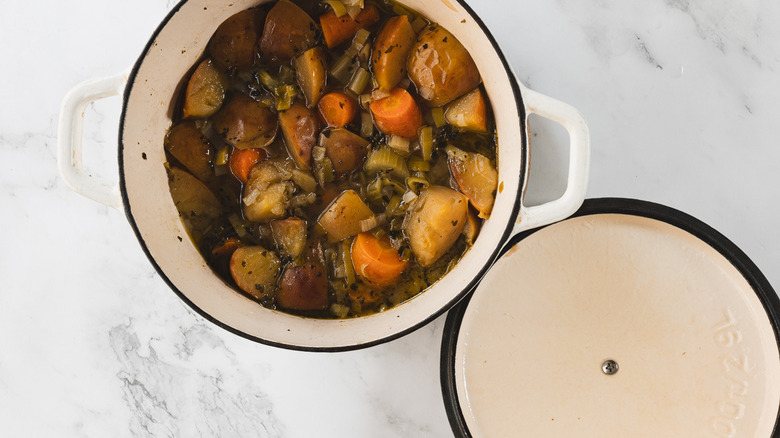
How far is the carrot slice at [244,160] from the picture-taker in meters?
1.38

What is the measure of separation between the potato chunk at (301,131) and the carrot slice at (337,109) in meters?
0.03

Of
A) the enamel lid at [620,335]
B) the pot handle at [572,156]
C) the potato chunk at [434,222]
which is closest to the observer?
the pot handle at [572,156]

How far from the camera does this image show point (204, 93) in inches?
54.1

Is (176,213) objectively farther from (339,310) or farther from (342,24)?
(342,24)

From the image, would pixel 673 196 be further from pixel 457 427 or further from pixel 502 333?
pixel 457 427

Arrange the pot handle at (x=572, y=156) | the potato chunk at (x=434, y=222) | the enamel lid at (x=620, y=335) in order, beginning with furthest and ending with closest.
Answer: the enamel lid at (x=620, y=335) < the potato chunk at (x=434, y=222) < the pot handle at (x=572, y=156)

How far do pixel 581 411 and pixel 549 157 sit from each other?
0.58 metres

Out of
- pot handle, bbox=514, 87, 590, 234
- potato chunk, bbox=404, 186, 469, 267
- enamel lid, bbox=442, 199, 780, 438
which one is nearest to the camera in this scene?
pot handle, bbox=514, 87, 590, 234

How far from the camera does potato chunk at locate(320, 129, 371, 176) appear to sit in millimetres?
1346

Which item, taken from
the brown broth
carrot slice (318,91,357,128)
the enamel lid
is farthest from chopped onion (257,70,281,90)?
the enamel lid

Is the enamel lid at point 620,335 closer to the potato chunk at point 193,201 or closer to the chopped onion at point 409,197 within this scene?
the chopped onion at point 409,197

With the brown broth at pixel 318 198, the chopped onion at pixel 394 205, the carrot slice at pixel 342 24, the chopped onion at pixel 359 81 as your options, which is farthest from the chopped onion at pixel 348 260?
the carrot slice at pixel 342 24

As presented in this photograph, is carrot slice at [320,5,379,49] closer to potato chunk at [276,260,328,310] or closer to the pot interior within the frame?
the pot interior

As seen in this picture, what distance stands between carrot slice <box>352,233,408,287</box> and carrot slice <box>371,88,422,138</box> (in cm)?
23
